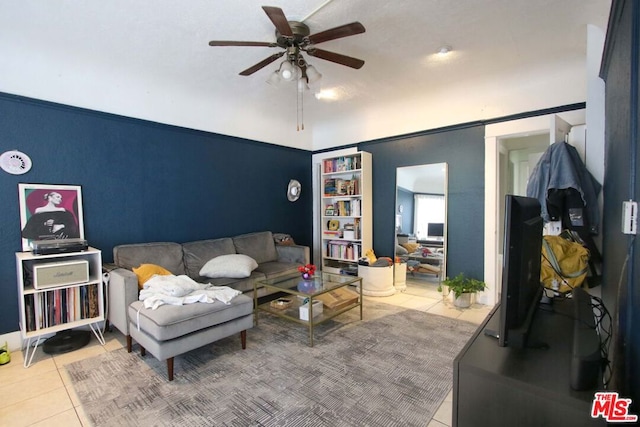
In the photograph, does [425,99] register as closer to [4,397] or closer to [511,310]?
[511,310]

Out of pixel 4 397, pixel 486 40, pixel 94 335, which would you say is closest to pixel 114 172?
pixel 94 335

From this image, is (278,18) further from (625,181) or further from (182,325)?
(182,325)

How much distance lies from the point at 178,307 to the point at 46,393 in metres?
0.93

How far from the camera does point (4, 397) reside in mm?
1925

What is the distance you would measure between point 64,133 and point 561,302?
4083mm

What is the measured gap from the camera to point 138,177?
328cm

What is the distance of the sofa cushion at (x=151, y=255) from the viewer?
9.73 ft

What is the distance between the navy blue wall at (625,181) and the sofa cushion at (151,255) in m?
3.47

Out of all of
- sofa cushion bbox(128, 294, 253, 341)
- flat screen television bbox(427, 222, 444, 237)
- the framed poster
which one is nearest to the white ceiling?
the framed poster

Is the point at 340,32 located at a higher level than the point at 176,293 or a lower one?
higher

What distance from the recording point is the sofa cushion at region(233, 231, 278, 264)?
4.01m

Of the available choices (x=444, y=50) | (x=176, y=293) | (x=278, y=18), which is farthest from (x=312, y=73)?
(x=176, y=293)

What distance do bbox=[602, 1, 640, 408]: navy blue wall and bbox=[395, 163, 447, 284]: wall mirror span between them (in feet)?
7.38

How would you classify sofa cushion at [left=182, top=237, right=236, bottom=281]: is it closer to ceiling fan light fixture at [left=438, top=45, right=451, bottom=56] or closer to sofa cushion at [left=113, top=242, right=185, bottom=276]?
sofa cushion at [left=113, top=242, right=185, bottom=276]
